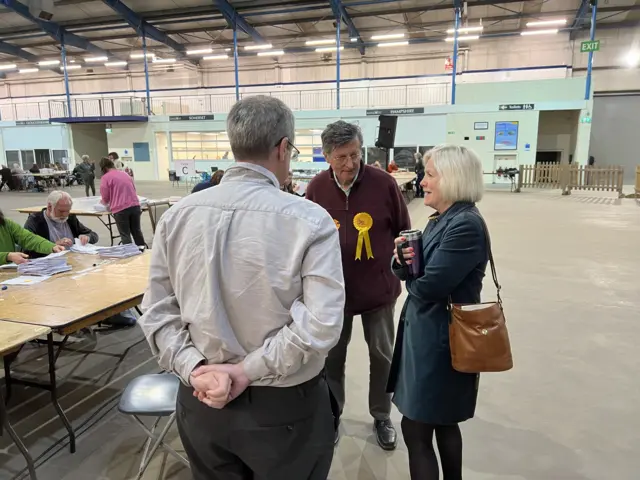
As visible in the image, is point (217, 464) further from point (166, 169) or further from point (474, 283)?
point (166, 169)

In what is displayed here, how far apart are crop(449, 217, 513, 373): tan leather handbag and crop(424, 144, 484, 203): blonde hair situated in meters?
0.39

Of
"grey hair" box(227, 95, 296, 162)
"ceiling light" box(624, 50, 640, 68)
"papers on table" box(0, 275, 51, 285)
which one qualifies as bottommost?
"papers on table" box(0, 275, 51, 285)

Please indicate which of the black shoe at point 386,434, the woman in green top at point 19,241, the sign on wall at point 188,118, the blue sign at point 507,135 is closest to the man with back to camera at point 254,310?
the black shoe at point 386,434

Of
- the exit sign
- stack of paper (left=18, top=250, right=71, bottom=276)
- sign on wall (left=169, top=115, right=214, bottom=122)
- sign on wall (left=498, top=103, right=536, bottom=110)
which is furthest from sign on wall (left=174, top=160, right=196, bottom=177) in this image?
the exit sign

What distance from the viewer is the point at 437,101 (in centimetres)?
2067

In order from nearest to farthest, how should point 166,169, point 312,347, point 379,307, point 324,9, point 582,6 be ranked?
point 312,347
point 379,307
point 582,6
point 324,9
point 166,169

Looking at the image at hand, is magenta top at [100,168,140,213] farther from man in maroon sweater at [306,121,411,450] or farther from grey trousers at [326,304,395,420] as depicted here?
grey trousers at [326,304,395,420]

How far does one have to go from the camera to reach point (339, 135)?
217 centimetres

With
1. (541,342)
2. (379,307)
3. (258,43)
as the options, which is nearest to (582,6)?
(258,43)

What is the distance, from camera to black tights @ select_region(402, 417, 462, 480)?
5.62 ft

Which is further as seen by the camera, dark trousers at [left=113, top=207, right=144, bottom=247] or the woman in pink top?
dark trousers at [left=113, top=207, right=144, bottom=247]

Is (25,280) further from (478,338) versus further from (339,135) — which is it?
(478,338)

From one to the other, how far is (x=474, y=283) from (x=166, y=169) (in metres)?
22.8

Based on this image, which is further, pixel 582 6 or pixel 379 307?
pixel 582 6
